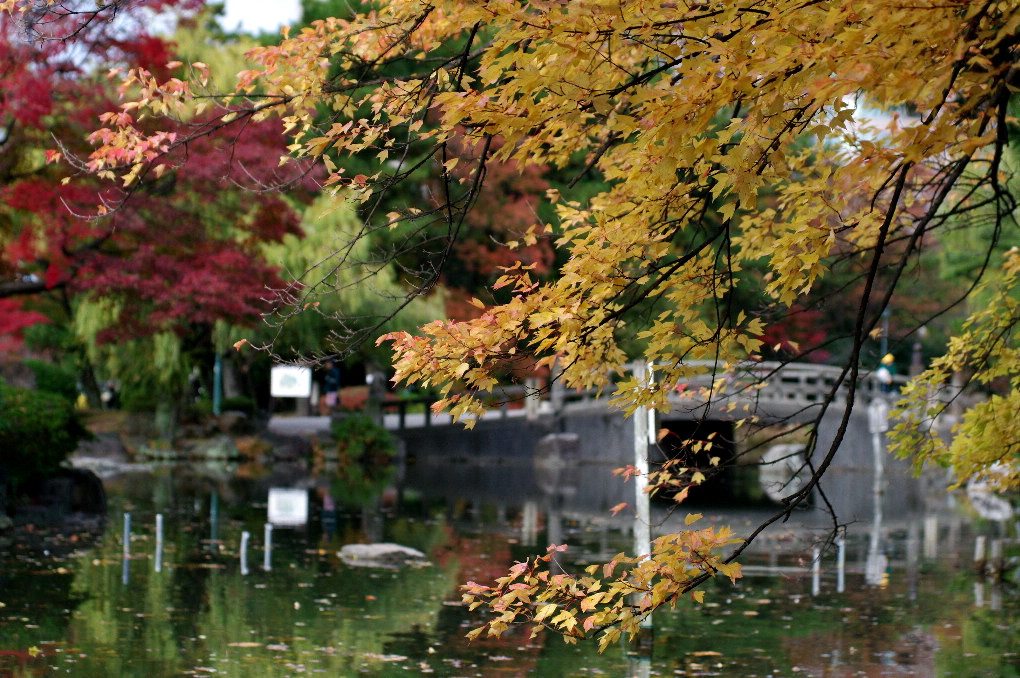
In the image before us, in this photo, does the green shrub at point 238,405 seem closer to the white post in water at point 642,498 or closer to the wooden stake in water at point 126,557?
the wooden stake in water at point 126,557

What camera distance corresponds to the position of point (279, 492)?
Result: 26.5 m

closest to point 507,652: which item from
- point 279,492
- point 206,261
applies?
point 206,261

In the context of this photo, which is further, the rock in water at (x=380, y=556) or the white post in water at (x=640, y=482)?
the rock in water at (x=380, y=556)

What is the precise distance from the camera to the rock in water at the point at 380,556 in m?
15.5

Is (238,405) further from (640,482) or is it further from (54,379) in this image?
(640,482)

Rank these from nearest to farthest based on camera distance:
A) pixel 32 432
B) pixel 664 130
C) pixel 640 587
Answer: pixel 664 130
pixel 640 587
pixel 32 432

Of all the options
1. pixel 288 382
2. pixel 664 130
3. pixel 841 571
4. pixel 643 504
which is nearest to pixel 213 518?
pixel 841 571

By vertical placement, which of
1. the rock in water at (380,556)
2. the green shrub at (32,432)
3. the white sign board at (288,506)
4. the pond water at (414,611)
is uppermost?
the green shrub at (32,432)

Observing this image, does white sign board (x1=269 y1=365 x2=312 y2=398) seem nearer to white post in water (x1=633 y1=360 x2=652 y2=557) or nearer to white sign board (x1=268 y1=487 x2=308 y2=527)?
white sign board (x1=268 y1=487 x2=308 y2=527)

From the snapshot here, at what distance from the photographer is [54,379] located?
43.0 metres

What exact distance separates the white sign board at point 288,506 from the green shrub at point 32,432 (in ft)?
12.0

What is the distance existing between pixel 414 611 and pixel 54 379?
34067mm

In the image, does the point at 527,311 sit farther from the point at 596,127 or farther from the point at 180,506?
the point at 180,506

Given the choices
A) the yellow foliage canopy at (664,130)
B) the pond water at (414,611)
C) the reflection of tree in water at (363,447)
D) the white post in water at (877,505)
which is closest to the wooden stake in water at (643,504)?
the pond water at (414,611)
